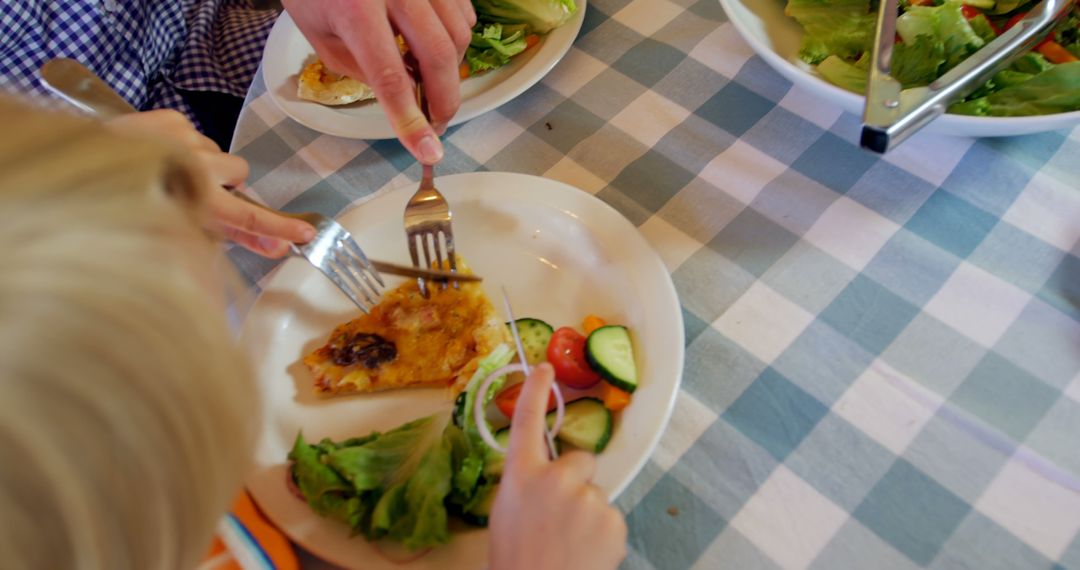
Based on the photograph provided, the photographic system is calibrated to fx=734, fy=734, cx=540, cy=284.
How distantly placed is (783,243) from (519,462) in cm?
64

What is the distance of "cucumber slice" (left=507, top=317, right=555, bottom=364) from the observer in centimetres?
122

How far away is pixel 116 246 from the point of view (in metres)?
0.61

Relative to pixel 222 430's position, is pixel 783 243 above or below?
below

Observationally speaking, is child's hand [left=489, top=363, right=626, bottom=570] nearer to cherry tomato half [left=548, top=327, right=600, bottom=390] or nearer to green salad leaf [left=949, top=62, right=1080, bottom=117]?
cherry tomato half [left=548, top=327, right=600, bottom=390]

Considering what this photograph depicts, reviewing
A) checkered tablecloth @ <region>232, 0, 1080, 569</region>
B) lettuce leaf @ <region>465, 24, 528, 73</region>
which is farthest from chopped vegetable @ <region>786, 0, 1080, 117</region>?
lettuce leaf @ <region>465, 24, 528, 73</region>

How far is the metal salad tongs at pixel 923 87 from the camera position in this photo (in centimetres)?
107

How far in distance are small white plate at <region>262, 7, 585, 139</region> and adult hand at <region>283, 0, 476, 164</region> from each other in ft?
0.49

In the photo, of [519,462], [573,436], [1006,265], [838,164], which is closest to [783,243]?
[838,164]

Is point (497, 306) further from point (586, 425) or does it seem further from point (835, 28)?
point (835, 28)

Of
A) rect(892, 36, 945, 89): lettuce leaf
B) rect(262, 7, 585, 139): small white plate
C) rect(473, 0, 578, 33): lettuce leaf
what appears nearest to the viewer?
rect(892, 36, 945, 89): lettuce leaf

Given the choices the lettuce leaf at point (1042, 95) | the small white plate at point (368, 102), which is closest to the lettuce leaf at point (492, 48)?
the small white plate at point (368, 102)

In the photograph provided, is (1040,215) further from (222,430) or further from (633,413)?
(222,430)

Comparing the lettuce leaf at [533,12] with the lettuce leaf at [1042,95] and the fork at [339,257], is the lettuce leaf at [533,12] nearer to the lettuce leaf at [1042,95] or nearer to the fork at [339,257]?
the fork at [339,257]

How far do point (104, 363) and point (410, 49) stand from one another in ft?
3.22
